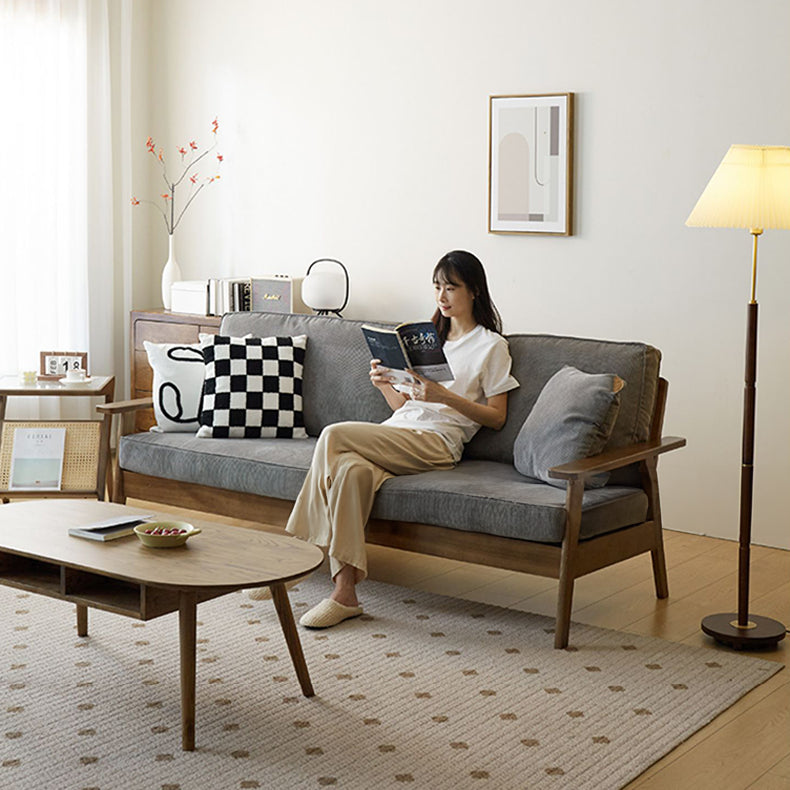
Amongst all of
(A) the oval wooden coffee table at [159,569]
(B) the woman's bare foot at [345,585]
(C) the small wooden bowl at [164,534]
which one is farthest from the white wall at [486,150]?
(C) the small wooden bowl at [164,534]

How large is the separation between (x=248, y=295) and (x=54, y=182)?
44.5 inches

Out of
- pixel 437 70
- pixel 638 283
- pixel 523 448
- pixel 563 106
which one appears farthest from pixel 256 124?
pixel 523 448

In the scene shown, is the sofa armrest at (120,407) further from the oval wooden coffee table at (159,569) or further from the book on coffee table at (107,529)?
the book on coffee table at (107,529)

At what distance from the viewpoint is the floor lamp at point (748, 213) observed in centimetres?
327

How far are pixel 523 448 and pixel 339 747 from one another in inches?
52.5

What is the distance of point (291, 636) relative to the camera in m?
2.98

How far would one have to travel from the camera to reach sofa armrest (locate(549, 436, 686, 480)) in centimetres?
334

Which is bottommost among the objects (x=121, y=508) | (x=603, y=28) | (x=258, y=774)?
(x=258, y=774)

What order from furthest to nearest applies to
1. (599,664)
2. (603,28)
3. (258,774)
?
1. (603,28)
2. (599,664)
3. (258,774)

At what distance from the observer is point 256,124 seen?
5855 mm

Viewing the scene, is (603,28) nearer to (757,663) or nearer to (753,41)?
(753,41)

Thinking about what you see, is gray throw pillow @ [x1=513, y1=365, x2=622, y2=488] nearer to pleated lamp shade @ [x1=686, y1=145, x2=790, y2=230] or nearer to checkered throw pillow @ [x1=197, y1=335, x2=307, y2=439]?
pleated lamp shade @ [x1=686, y1=145, x2=790, y2=230]

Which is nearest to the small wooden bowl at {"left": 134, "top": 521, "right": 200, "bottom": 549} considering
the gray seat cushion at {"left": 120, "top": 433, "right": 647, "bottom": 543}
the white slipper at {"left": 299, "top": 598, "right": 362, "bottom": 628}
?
the white slipper at {"left": 299, "top": 598, "right": 362, "bottom": 628}

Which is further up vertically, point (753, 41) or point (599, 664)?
point (753, 41)
